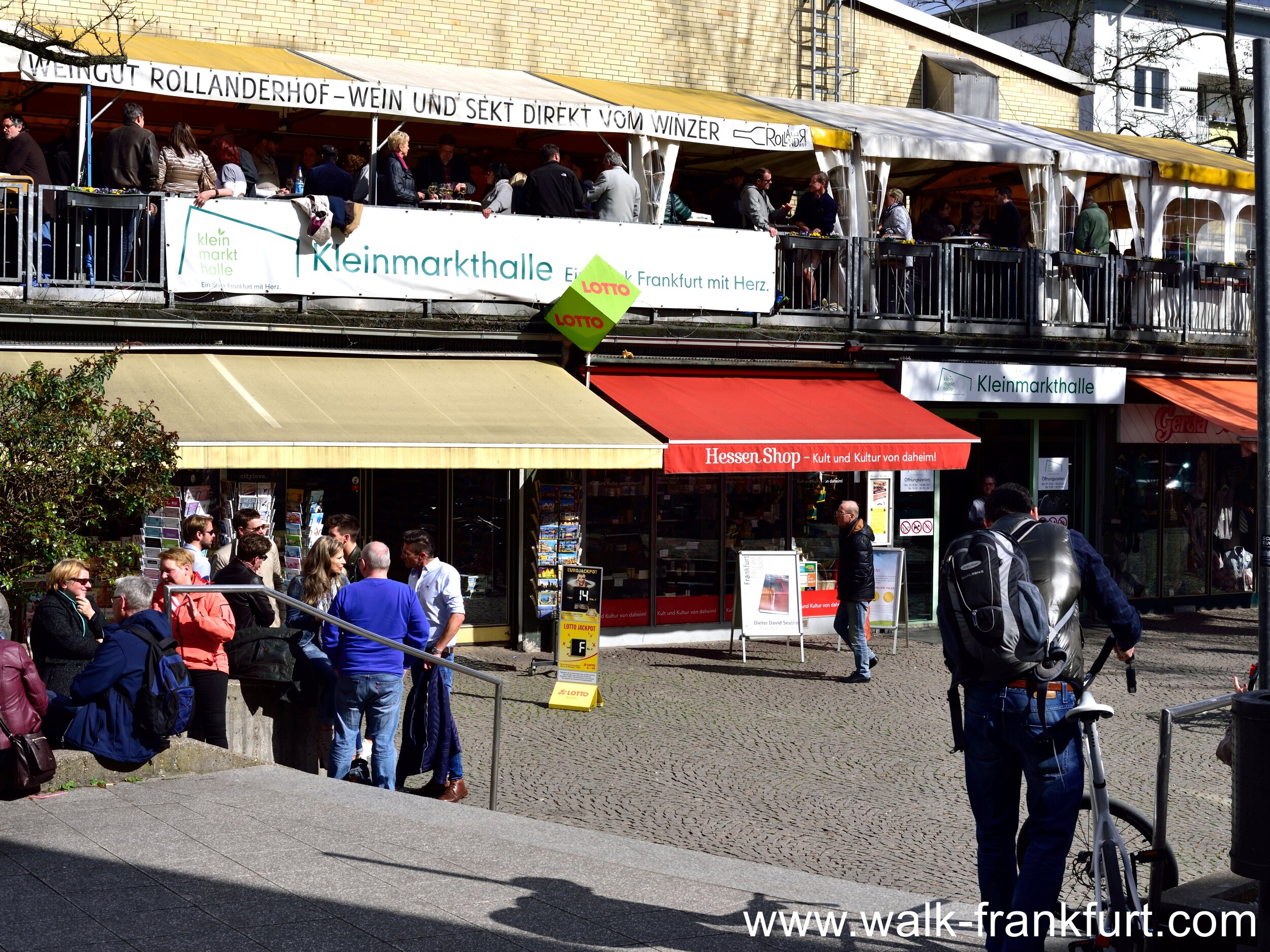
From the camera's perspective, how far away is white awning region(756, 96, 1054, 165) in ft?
58.7

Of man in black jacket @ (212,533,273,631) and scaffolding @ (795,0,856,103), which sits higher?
scaffolding @ (795,0,856,103)

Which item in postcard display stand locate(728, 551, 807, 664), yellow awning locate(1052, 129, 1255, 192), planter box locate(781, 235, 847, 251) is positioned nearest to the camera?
postcard display stand locate(728, 551, 807, 664)

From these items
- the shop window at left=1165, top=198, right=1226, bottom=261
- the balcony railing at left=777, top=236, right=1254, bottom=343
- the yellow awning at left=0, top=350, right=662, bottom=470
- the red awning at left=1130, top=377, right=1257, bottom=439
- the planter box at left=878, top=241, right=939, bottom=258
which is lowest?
the yellow awning at left=0, top=350, right=662, bottom=470

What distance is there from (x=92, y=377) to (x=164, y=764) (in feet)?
11.7

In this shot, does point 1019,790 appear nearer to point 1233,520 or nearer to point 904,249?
point 904,249

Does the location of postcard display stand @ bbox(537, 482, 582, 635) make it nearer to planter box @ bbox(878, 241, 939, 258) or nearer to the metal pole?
planter box @ bbox(878, 241, 939, 258)

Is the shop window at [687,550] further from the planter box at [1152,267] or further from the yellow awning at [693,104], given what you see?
the planter box at [1152,267]

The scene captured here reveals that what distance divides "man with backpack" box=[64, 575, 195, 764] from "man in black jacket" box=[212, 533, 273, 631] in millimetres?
1891

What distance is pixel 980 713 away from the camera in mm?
5680

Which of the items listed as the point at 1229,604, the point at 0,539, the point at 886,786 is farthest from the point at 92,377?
the point at 1229,604

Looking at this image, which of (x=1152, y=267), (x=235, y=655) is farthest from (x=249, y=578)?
(x=1152, y=267)

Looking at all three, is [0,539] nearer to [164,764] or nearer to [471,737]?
[164,764]

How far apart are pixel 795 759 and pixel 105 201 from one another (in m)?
8.07

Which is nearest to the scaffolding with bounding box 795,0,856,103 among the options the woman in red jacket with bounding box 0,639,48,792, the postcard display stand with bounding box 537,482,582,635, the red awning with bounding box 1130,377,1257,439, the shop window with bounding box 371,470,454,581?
the red awning with bounding box 1130,377,1257,439
